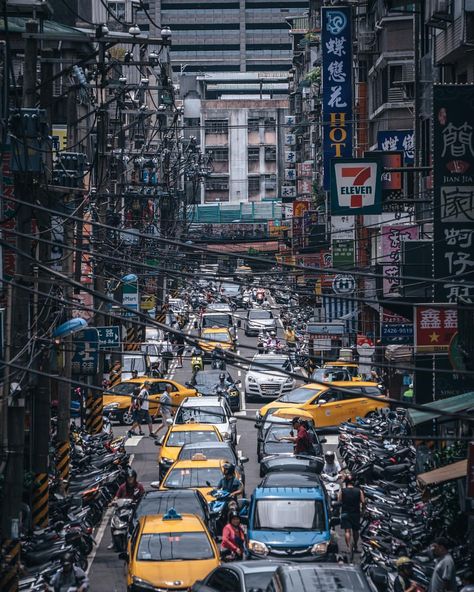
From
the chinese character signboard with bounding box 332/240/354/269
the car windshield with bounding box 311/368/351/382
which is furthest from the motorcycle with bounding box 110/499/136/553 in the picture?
the chinese character signboard with bounding box 332/240/354/269

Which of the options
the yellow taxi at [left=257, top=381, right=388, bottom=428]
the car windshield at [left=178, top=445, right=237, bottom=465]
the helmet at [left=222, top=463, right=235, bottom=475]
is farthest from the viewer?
the yellow taxi at [left=257, top=381, right=388, bottom=428]

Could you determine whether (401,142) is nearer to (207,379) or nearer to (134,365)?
(207,379)

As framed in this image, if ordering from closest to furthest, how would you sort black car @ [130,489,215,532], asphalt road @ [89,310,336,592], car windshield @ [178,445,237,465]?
1. asphalt road @ [89,310,336,592]
2. black car @ [130,489,215,532]
3. car windshield @ [178,445,237,465]

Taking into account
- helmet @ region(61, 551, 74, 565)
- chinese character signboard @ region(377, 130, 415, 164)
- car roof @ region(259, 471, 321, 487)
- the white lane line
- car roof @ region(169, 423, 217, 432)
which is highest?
chinese character signboard @ region(377, 130, 415, 164)

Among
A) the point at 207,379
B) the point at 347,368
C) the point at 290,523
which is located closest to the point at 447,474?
the point at 290,523

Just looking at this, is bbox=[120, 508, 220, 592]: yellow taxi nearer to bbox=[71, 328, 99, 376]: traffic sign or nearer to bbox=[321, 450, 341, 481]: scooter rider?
bbox=[321, 450, 341, 481]: scooter rider

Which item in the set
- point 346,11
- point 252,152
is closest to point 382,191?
point 346,11

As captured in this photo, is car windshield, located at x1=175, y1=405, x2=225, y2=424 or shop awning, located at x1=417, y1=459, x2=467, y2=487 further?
car windshield, located at x1=175, y1=405, x2=225, y2=424
